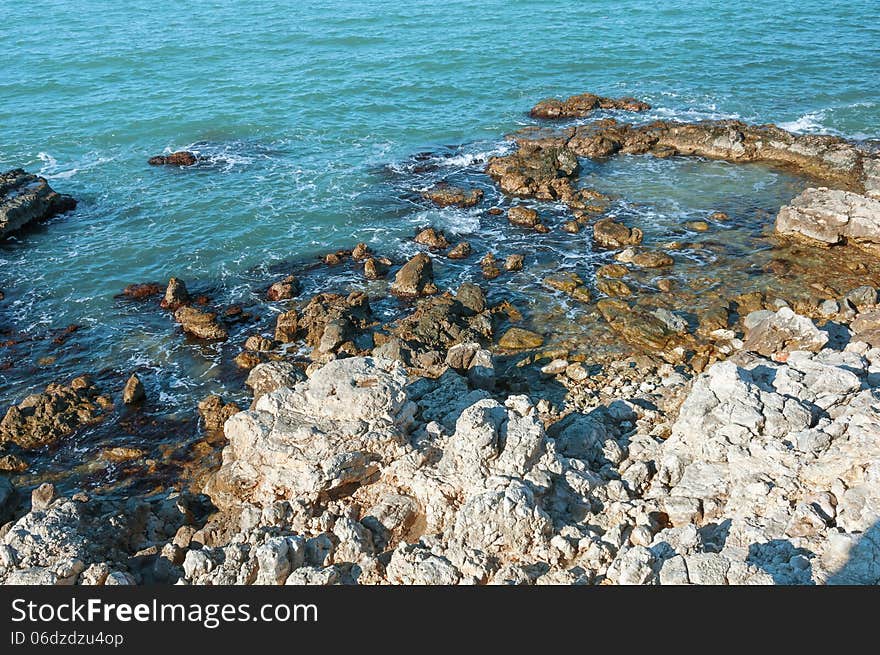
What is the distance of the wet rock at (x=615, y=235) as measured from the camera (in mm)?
35531

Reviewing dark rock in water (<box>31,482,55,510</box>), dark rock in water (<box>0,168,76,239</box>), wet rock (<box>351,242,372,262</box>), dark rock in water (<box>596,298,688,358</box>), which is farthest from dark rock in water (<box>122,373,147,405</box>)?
dark rock in water (<box>0,168,76,239</box>)

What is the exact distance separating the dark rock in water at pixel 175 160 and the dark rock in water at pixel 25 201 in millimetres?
6257

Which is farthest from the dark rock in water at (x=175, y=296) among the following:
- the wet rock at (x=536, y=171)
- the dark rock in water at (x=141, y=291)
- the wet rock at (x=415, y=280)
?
the wet rock at (x=536, y=171)

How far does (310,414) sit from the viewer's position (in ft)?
60.5

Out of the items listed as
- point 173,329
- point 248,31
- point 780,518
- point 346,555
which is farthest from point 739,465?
point 248,31

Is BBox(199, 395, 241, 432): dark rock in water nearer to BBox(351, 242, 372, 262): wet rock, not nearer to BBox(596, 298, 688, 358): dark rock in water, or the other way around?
BBox(351, 242, 372, 262): wet rock

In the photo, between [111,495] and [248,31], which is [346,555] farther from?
[248,31]

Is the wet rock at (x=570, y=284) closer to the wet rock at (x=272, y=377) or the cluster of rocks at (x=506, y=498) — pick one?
the cluster of rocks at (x=506, y=498)

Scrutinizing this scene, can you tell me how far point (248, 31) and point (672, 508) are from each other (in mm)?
71550

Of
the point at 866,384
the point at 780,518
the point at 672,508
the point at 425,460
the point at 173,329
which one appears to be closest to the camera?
the point at 780,518

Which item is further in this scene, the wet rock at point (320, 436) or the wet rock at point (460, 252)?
the wet rock at point (460, 252)

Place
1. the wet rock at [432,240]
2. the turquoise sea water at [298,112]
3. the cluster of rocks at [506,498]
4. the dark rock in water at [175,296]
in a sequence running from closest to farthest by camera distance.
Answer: the cluster of rocks at [506,498], the dark rock in water at [175,296], the turquoise sea water at [298,112], the wet rock at [432,240]

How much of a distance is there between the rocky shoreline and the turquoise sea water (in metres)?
8.79

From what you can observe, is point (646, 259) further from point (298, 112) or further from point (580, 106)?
point (298, 112)
